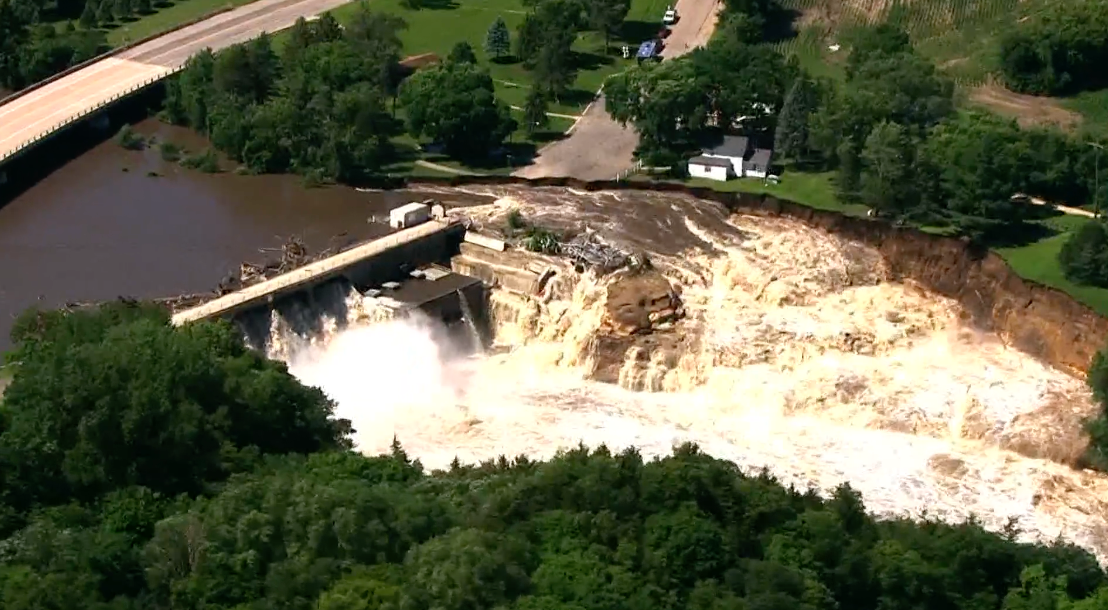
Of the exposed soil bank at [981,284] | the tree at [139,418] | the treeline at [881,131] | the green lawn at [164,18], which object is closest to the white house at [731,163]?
the treeline at [881,131]

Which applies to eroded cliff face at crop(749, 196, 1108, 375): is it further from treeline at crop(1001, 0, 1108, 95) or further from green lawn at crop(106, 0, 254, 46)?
green lawn at crop(106, 0, 254, 46)

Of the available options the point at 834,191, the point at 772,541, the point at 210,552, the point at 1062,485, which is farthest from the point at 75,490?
the point at 834,191

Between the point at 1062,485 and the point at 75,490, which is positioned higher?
the point at 75,490

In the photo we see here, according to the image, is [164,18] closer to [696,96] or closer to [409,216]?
[696,96]

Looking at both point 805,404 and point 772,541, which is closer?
point 772,541

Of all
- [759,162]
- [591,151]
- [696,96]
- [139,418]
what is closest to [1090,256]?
[759,162]

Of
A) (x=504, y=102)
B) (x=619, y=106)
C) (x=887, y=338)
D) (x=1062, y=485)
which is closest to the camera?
(x=1062, y=485)

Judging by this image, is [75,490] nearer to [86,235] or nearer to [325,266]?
[325,266]
